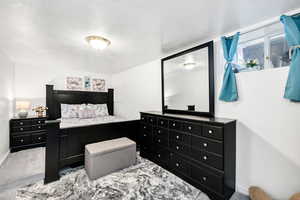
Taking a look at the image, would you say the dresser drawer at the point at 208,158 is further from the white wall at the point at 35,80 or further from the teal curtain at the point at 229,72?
the white wall at the point at 35,80

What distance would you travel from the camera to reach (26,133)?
309cm

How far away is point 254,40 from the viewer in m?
1.71

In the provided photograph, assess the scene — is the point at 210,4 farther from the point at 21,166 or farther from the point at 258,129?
the point at 21,166

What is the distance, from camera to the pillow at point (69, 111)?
3483 millimetres

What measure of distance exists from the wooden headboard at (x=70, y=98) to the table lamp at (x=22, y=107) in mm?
470

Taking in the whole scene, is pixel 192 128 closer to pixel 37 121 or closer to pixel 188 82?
pixel 188 82

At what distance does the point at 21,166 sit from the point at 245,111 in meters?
3.86

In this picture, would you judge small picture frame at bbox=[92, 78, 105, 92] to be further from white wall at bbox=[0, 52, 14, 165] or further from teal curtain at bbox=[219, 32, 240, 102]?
teal curtain at bbox=[219, 32, 240, 102]

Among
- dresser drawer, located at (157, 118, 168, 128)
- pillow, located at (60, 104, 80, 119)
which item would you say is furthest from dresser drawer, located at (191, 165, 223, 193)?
pillow, located at (60, 104, 80, 119)

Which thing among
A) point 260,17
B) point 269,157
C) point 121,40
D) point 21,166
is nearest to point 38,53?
point 121,40

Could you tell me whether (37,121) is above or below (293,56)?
below

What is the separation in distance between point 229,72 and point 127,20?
5.07 feet

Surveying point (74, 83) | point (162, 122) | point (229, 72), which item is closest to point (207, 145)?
point (162, 122)

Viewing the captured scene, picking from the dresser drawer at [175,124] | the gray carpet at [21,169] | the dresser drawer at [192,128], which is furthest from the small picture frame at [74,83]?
the dresser drawer at [192,128]
